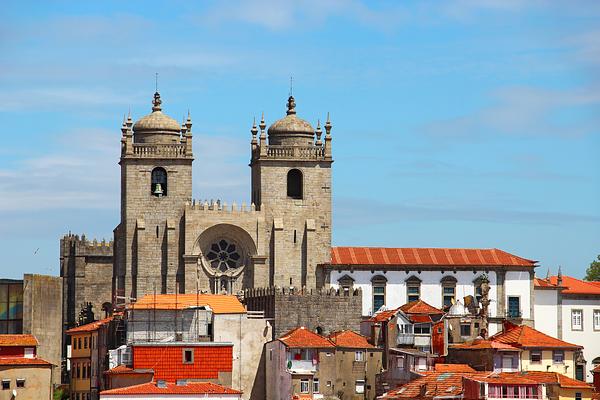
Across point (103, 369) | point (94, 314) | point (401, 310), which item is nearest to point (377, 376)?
point (401, 310)

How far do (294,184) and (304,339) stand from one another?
71.8 ft

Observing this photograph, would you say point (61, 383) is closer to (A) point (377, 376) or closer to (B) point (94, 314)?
(B) point (94, 314)

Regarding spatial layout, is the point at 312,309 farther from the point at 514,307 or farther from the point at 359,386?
the point at 514,307

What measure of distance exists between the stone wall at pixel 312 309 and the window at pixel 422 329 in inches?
233

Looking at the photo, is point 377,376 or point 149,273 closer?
point 377,376

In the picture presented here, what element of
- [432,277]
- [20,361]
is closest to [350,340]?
[432,277]

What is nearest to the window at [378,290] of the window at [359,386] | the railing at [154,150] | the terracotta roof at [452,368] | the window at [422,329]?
the window at [422,329]

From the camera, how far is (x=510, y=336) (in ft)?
449

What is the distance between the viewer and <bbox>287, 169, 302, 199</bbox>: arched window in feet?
496

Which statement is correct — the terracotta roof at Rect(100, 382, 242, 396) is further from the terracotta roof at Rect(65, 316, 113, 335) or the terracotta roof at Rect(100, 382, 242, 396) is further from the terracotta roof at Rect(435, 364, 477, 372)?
the terracotta roof at Rect(65, 316, 113, 335)

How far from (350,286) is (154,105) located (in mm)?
19228

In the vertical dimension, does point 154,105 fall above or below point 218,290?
above

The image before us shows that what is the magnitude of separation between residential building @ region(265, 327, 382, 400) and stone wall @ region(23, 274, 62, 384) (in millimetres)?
A: 14996

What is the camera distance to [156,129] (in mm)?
149875
